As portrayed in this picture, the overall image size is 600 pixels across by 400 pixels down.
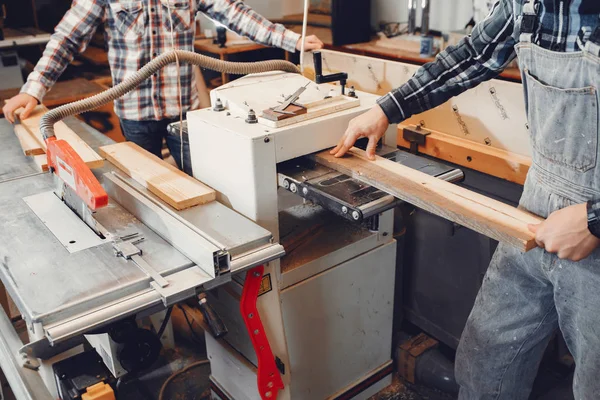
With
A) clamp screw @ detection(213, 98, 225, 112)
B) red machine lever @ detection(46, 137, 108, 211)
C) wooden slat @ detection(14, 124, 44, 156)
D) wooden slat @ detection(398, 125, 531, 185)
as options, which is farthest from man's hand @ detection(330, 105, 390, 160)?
wooden slat @ detection(14, 124, 44, 156)

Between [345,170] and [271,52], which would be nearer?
[345,170]

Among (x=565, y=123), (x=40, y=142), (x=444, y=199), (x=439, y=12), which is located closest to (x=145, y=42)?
(x=40, y=142)

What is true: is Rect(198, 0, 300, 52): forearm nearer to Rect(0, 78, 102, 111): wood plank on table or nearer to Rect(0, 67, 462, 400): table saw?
Rect(0, 67, 462, 400): table saw

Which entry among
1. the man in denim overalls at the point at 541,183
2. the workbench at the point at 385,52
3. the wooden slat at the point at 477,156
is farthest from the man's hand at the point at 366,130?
the workbench at the point at 385,52

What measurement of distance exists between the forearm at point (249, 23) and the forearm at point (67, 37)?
0.40 metres

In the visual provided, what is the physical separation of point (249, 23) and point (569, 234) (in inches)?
60.2

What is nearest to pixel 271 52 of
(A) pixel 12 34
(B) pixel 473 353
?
(A) pixel 12 34

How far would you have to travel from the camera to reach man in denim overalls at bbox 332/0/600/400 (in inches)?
39.2

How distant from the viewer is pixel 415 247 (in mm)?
1975

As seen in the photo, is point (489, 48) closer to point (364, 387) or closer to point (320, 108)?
point (320, 108)

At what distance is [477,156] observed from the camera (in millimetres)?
1669

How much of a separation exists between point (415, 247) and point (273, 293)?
709mm

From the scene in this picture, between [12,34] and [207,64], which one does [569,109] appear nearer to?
[207,64]

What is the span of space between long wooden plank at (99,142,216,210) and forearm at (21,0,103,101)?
1.86 feet
